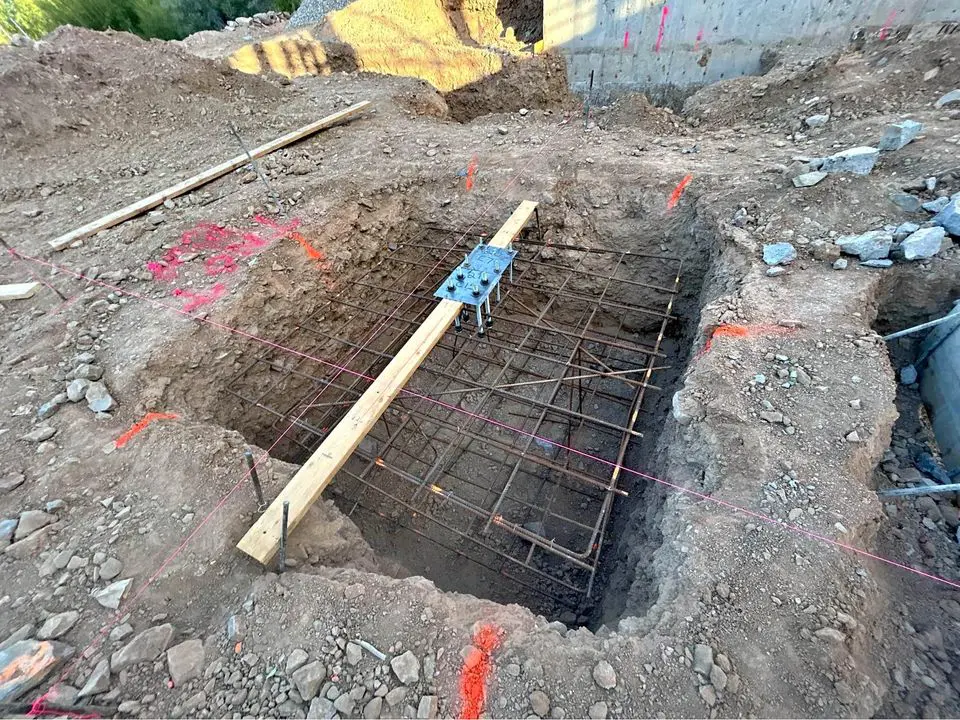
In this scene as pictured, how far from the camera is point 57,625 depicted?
2.77m

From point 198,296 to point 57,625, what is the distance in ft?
11.5

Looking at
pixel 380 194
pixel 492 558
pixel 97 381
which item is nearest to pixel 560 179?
pixel 380 194

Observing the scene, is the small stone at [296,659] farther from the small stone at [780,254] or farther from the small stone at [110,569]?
the small stone at [780,254]

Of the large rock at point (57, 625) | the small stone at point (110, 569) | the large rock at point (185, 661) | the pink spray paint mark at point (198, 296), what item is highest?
the pink spray paint mark at point (198, 296)

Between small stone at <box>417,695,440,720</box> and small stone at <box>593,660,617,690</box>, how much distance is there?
2.94 ft

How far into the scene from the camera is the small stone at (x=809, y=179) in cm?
518

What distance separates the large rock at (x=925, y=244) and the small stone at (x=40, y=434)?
7902 millimetres

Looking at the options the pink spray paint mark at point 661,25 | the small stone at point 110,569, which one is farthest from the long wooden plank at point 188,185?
the pink spray paint mark at point 661,25

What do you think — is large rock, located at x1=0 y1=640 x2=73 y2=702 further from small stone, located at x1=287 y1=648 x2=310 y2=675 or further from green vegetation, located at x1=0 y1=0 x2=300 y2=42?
green vegetation, located at x1=0 y1=0 x2=300 y2=42

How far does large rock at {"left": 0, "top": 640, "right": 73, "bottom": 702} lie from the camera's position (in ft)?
8.10

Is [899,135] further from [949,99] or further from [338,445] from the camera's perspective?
[338,445]

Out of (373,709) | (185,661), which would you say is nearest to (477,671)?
(373,709)

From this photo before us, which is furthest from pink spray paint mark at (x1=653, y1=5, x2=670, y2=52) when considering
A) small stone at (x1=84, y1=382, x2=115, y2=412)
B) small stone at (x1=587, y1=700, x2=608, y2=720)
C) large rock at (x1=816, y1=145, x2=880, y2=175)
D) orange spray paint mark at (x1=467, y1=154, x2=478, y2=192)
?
small stone at (x1=587, y1=700, x2=608, y2=720)

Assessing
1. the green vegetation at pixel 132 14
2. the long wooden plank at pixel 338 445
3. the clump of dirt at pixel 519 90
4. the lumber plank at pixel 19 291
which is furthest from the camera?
the green vegetation at pixel 132 14
